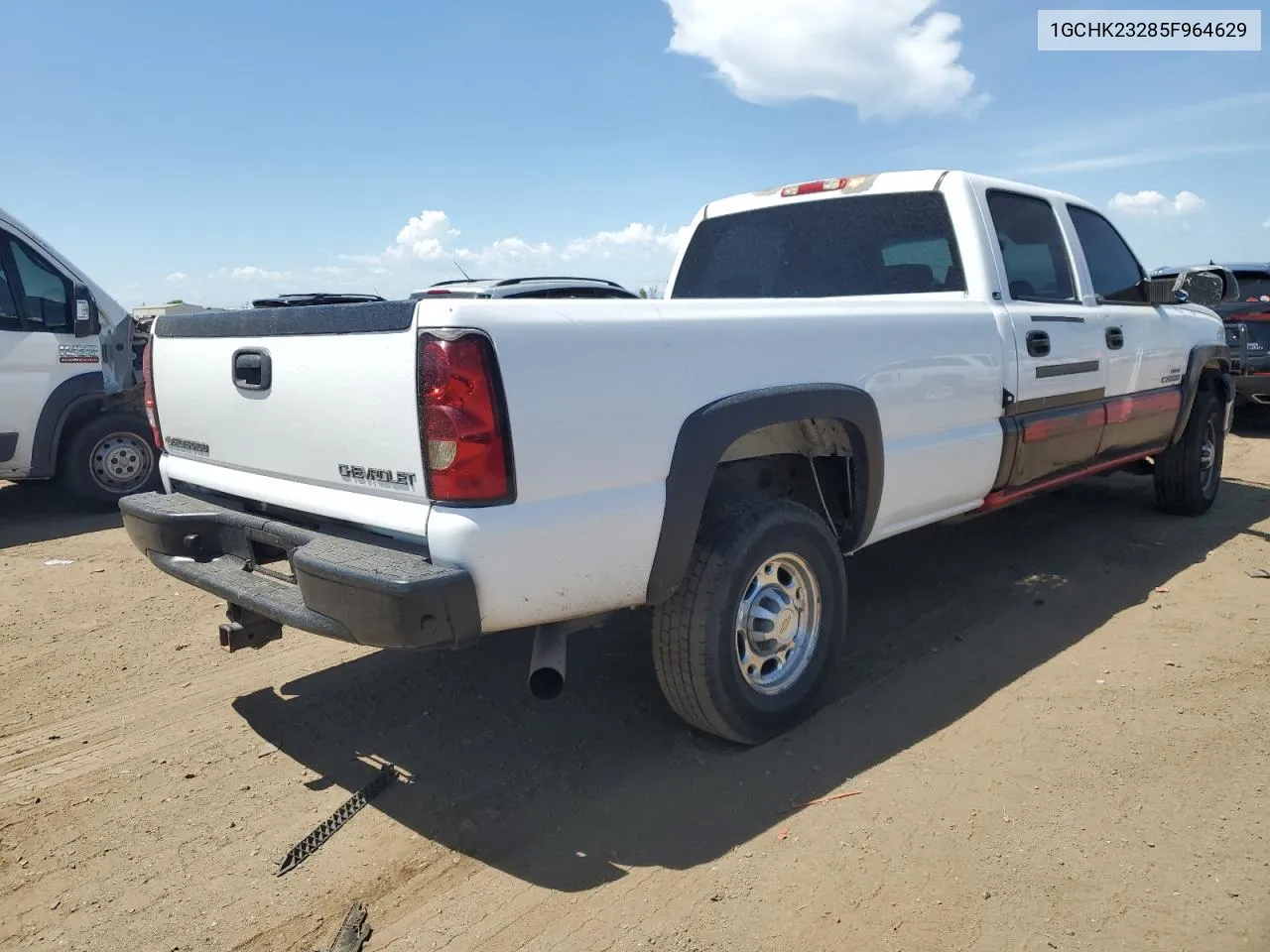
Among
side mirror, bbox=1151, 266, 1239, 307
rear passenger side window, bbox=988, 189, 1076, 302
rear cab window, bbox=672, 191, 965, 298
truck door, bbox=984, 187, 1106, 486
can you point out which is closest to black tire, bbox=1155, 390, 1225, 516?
side mirror, bbox=1151, 266, 1239, 307

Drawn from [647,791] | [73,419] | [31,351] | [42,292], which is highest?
[42,292]

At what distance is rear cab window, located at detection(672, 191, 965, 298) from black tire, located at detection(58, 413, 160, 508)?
206 inches

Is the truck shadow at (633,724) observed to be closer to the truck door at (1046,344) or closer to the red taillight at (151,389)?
the truck door at (1046,344)

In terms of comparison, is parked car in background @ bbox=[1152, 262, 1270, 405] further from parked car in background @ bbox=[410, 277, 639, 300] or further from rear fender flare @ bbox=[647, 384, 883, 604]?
rear fender flare @ bbox=[647, 384, 883, 604]

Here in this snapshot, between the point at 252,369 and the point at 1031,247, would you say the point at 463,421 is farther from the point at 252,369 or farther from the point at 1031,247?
the point at 1031,247

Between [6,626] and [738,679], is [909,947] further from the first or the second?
[6,626]

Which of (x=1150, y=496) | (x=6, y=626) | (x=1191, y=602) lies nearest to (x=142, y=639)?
(x=6, y=626)

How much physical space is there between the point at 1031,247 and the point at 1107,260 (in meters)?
0.97

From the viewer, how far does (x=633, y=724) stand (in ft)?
10.9

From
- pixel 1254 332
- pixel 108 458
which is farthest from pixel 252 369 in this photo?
pixel 1254 332

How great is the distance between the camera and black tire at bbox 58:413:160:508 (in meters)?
7.16

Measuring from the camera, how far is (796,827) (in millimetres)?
2684

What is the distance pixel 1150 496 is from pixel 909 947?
224 inches

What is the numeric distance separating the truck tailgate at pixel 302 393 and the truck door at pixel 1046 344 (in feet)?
9.13
